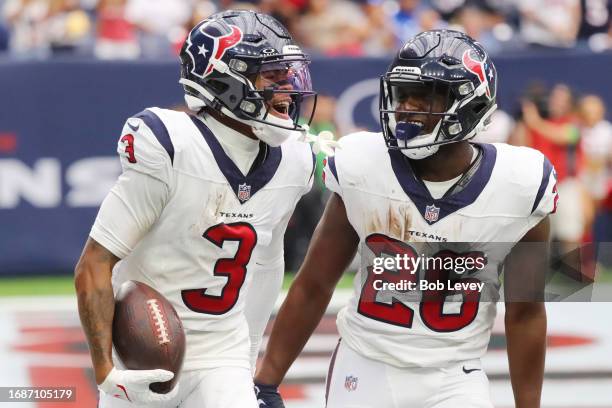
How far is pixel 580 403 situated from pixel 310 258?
253cm

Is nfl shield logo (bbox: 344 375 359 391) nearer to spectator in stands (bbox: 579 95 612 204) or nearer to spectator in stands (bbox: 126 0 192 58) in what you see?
spectator in stands (bbox: 579 95 612 204)

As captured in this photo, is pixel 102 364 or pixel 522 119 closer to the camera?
pixel 102 364

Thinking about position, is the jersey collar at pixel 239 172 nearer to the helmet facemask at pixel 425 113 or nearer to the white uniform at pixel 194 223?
the white uniform at pixel 194 223

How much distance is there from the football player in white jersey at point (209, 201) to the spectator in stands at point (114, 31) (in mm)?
6541

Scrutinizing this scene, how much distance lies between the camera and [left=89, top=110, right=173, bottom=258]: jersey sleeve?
362cm

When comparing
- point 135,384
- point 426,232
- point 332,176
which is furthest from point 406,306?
point 135,384

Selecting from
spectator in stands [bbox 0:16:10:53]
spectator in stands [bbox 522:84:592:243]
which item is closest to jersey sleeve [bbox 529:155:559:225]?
spectator in stands [bbox 522:84:592:243]

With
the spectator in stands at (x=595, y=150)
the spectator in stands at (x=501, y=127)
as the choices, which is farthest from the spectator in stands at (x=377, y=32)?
the spectator in stands at (x=595, y=150)

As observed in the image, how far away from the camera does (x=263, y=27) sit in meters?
3.90

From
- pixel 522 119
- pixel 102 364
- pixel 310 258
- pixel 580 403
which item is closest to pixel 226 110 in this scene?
pixel 310 258

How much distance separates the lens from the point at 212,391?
12.2 feet

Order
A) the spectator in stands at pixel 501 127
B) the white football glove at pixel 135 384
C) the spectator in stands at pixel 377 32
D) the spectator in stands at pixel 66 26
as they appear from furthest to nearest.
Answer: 1. the spectator in stands at pixel 377 32
2. the spectator in stands at pixel 66 26
3. the spectator in stands at pixel 501 127
4. the white football glove at pixel 135 384

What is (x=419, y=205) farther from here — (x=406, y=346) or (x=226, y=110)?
(x=226, y=110)

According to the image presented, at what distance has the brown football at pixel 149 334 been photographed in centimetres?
352
